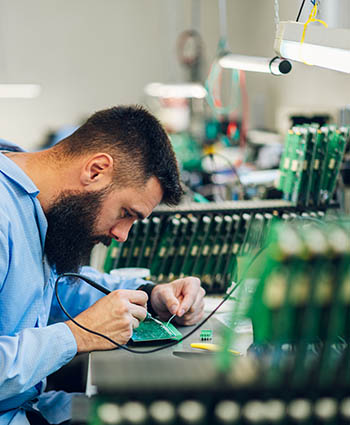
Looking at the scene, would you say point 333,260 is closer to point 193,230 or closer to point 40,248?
point 40,248

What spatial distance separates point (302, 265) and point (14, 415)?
0.98 m

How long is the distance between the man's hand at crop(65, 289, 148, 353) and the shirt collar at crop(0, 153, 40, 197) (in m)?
0.35

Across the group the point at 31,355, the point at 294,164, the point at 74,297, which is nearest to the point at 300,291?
the point at 31,355

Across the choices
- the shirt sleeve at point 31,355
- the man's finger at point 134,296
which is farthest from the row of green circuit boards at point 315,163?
the shirt sleeve at point 31,355

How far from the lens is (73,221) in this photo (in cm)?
162

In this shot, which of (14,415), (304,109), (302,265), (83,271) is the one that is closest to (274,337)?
(302,265)

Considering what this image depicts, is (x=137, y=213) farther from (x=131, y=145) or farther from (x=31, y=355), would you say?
(x=31, y=355)

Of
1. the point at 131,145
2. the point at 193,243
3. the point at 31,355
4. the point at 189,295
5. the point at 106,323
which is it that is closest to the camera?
the point at 31,355

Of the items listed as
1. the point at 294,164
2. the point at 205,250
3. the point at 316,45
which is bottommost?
the point at 205,250

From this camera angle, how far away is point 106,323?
1469mm

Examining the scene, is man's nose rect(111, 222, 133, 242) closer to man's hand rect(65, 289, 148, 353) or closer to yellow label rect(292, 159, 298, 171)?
Result: man's hand rect(65, 289, 148, 353)

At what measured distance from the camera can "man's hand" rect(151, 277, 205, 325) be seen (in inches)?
66.6

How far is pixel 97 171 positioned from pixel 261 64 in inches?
40.3

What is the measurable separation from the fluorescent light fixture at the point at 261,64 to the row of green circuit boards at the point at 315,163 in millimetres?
291
